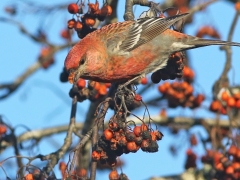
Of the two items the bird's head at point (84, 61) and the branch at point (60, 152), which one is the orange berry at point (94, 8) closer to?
the bird's head at point (84, 61)

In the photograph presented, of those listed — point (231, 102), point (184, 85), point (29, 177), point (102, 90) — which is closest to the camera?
point (29, 177)

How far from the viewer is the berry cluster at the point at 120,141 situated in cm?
382

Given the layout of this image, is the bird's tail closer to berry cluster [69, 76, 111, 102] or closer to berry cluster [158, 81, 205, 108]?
berry cluster [69, 76, 111, 102]

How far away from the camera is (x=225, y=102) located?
6266 millimetres

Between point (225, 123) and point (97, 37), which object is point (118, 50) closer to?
point (97, 37)

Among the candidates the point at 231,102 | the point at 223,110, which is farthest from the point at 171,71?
the point at 223,110

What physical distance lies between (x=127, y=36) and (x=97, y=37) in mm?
283

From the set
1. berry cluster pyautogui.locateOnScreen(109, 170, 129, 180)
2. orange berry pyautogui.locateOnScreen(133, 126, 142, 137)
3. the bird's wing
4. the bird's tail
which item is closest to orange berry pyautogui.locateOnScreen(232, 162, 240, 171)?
the bird's tail

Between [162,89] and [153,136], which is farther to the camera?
[162,89]

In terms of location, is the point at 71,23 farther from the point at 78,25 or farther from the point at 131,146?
the point at 131,146

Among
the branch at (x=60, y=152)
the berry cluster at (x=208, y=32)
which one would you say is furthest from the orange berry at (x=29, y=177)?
the berry cluster at (x=208, y=32)

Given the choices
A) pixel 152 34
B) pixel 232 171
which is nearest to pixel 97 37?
pixel 152 34

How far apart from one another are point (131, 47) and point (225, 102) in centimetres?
155

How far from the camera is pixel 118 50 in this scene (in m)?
5.00
